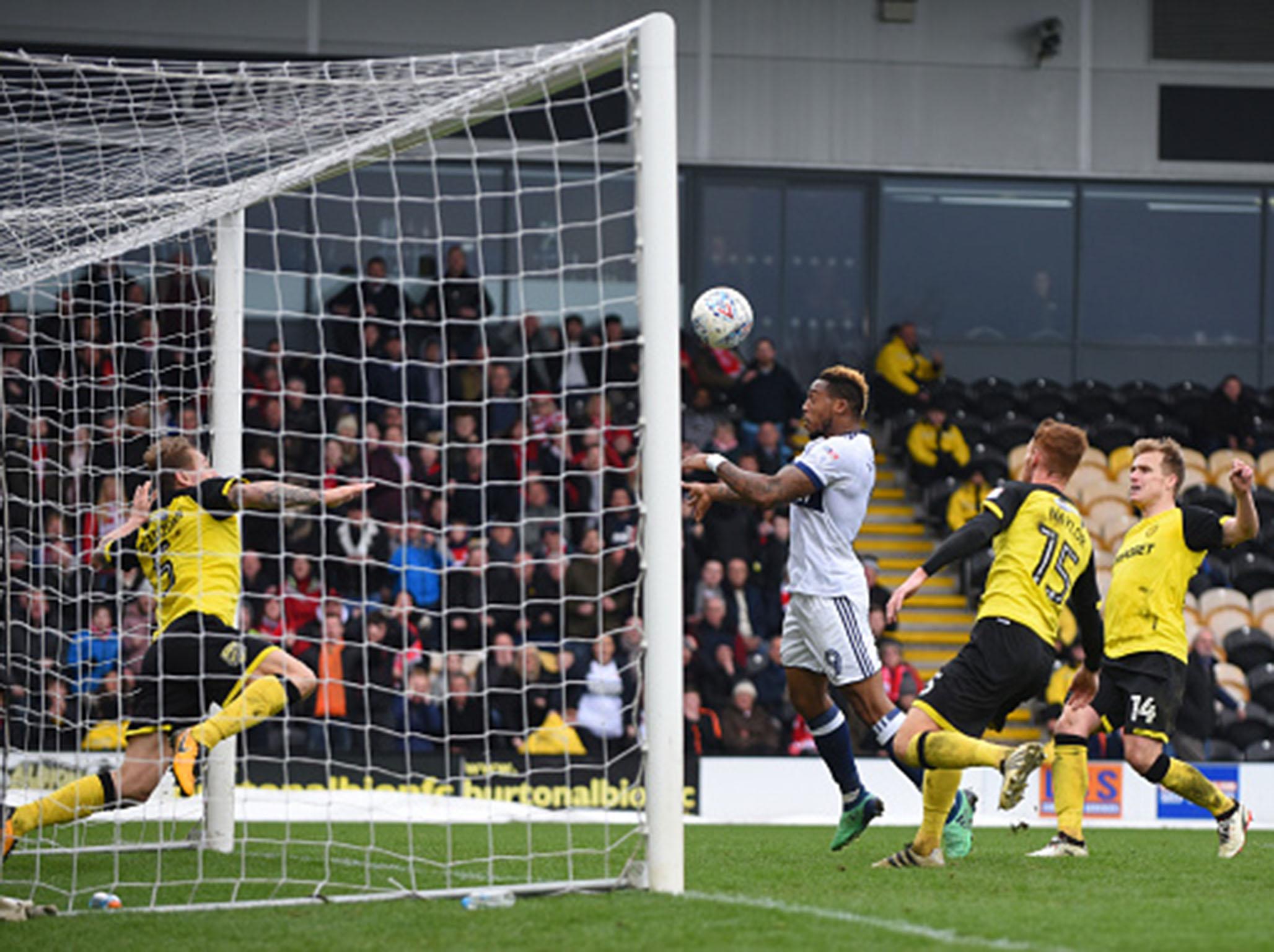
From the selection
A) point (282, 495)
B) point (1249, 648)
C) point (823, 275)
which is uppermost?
point (823, 275)

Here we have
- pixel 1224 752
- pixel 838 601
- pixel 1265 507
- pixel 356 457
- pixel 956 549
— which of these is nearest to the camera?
pixel 956 549

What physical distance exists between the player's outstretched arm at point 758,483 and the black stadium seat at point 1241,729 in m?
10.1

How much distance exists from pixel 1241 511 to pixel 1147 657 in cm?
89

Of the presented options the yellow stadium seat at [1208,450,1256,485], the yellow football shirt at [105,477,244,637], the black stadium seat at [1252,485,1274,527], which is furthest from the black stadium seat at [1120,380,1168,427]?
the yellow football shirt at [105,477,244,637]

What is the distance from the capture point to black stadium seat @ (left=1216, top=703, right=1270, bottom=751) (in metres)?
17.0

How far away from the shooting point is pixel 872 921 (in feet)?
20.1

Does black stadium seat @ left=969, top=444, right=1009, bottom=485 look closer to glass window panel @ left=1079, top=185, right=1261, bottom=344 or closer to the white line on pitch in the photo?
glass window panel @ left=1079, top=185, right=1261, bottom=344

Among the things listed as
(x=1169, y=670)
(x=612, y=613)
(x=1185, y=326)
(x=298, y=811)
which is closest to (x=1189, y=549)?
(x=1169, y=670)

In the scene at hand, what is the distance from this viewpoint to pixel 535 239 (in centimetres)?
1980

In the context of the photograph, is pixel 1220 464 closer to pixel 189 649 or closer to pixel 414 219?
pixel 414 219

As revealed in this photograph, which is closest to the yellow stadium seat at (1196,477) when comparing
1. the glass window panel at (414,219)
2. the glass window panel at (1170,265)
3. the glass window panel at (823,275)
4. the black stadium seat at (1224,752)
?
the glass window panel at (1170,265)

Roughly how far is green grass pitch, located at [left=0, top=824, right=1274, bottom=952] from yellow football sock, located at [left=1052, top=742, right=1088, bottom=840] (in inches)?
10.1

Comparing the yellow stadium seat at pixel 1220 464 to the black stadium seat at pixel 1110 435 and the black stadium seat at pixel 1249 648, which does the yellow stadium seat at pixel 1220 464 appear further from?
the black stadium seat at pixel 1249 648

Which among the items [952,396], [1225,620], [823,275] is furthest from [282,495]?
[952,396]
